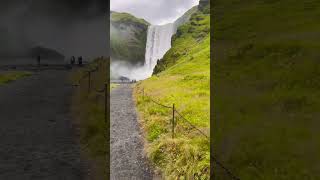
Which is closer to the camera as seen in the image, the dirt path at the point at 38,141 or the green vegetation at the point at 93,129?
the dirt path at the point at 38,141

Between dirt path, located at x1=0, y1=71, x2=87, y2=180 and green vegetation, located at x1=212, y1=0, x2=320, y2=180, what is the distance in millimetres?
6363

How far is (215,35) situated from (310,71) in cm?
7102

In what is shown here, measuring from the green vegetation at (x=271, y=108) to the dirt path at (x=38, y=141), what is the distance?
6.36 meters

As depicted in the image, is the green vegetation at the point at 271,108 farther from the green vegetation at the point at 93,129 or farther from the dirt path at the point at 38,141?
the dirt path at the point at 38,141

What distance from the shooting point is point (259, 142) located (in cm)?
2027

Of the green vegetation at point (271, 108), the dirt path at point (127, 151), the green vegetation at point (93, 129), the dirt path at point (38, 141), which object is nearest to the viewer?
the green vegetation at point (271, 108)

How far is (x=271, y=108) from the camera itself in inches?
1159

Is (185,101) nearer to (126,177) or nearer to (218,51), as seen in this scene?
(126,177)

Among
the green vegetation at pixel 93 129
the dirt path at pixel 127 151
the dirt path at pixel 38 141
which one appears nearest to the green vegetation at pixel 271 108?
the dirt path at pixel 127 151

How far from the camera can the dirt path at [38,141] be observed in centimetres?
1803

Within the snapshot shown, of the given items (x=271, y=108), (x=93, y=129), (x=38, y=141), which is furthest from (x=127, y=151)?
(x=271, y=108)

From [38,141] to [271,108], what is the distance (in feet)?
48.6

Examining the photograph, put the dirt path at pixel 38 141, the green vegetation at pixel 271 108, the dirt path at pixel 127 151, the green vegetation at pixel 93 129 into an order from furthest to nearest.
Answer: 1. the green vegetation at pixel 93 129
2. the dirt path at pixel 127 151
3. the dirt path at pixel 38 141
4. the green vegetation at pixel 271 108

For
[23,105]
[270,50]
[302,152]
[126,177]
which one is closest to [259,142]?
[302,152]
